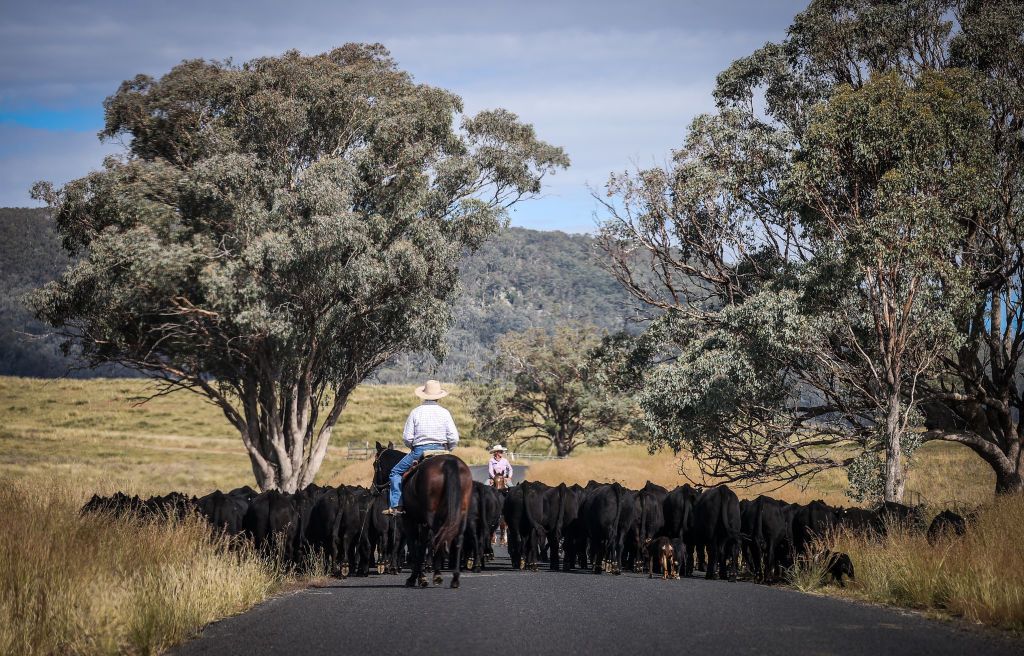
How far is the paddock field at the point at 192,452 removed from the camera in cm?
4100

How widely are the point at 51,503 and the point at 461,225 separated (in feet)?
78.2

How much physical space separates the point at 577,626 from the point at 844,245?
55.6 feet

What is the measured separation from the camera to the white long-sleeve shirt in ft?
46.5

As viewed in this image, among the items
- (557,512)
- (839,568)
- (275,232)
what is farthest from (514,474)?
(839,568)

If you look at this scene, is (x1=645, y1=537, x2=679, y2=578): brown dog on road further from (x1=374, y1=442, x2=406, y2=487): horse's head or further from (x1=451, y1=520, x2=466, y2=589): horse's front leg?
(x1=374, y1=442, x2=406, y2=487): horse's head

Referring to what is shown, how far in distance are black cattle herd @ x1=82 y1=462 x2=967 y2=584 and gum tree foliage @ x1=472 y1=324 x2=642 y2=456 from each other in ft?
133

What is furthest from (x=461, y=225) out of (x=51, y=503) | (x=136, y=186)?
(x=51, y=503)

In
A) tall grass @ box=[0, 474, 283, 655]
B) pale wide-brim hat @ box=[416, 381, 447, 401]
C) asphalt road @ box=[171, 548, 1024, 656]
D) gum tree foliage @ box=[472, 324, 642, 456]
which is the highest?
gum tree foliage @ box=[472, 324, 642, 456]

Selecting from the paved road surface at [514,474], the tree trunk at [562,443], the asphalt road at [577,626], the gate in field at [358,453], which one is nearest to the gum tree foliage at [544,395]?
the tree trunk at [562,443]

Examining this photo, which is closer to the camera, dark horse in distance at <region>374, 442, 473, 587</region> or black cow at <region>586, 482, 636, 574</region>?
dark horse in distance at <region>374, 442, 473, 587</region>

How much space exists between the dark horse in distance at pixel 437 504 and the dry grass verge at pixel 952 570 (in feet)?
16.3

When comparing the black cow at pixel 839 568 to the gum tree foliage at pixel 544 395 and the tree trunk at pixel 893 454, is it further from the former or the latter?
the gum tree foliage at pixel 544 395

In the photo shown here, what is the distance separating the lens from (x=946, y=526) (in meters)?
15.0

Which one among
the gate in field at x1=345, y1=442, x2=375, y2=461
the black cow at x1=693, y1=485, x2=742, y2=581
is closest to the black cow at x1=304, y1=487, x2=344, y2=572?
the black cow at x1=693, y1=485, x2=742, y2=581
